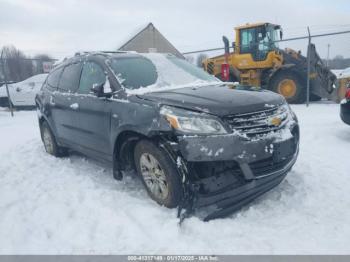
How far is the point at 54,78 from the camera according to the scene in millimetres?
5504

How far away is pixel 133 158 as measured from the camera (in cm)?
375

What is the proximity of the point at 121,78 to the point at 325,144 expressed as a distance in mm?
3689

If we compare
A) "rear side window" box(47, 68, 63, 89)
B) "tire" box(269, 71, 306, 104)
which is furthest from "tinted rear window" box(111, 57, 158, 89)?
"tire" box(269, 71, 306, 104)

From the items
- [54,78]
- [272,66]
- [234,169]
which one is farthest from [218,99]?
[272,66]

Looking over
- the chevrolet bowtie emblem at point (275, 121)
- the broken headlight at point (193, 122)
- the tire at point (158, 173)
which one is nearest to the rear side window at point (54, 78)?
the tire at point (158, 173)

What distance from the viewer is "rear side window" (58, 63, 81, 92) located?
4652mm

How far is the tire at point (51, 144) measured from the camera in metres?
5.50

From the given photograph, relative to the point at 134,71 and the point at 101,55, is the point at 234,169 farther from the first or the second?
the point at 101,55

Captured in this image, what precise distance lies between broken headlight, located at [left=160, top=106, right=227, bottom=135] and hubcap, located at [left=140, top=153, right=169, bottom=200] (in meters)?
0.48

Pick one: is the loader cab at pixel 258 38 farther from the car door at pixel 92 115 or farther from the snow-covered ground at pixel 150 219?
the car door at pixel 92 115

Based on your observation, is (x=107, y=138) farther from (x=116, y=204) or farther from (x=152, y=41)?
(x=152, y=41)

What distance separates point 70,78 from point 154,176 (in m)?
2.43

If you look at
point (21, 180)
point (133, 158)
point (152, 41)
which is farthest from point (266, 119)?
point (152, 41)

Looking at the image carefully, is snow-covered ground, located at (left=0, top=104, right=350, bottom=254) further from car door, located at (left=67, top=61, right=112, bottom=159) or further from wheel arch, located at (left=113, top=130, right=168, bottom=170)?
car door, located at (left=67, top=61, right=112, bottom=159)
